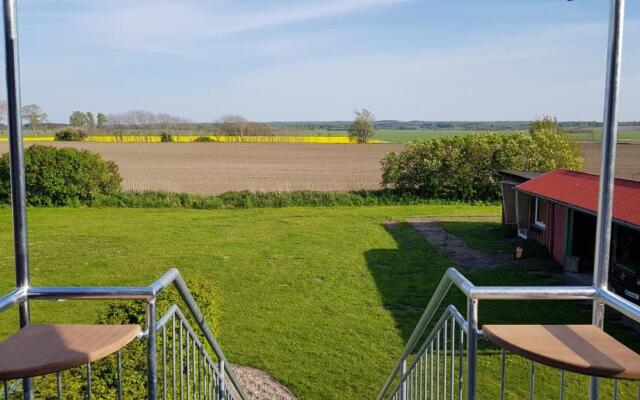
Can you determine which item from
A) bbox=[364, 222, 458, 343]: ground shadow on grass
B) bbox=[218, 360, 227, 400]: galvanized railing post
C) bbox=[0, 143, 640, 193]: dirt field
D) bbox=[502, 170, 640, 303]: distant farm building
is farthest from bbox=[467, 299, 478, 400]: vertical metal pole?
bbox=[0, 143, 640, 193]: dirt field

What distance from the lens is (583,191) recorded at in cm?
1524

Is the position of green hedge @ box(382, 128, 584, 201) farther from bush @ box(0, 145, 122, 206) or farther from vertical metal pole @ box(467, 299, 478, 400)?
vertical metal pole @ box(467, 299, 478, 400)

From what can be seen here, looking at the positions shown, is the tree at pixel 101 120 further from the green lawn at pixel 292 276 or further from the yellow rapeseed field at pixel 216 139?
the green lawn at pixel 292 276

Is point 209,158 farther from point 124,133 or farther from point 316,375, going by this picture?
point 316,375

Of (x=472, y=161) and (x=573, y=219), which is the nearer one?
(x=573, y=219)

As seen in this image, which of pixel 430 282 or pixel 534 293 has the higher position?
pixel 534 293

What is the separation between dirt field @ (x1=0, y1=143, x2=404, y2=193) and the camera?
119ft

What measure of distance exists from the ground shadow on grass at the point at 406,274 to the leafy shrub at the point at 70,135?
7575 cm

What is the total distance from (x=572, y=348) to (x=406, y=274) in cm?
1264

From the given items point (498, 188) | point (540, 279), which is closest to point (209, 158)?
point (498, 188)

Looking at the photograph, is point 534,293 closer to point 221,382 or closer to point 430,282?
point 221,382

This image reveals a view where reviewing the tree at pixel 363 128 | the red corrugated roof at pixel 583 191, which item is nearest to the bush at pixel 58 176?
the red corrugated roof at pixel 583 191

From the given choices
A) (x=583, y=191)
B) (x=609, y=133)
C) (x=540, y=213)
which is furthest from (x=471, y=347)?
(x=540, y=213)

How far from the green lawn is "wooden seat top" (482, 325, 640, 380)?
591 centimetres
